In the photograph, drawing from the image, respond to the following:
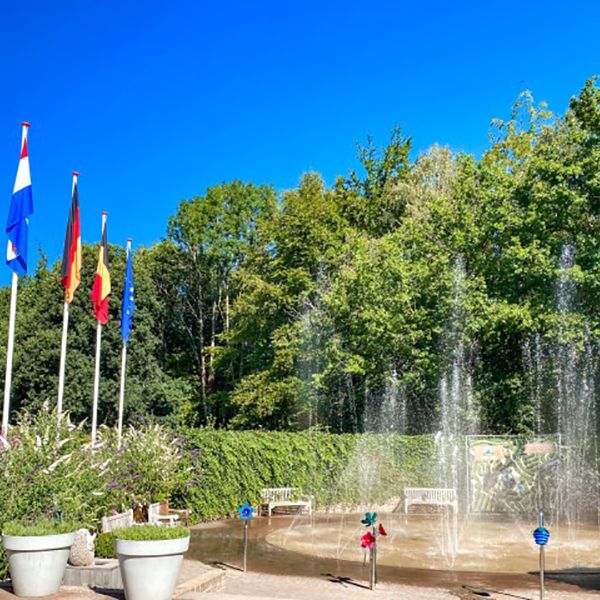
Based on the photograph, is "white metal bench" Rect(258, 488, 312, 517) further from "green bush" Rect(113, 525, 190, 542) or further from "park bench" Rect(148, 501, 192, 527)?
"green bush" Rect(113, 525, 190, 542)

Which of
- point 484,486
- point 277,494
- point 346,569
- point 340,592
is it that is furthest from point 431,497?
point 340,592

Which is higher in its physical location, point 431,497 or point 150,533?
point 150,533

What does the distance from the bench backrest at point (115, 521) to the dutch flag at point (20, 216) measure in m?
4.88

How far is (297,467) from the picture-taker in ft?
75.6

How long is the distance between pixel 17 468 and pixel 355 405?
22.1 m

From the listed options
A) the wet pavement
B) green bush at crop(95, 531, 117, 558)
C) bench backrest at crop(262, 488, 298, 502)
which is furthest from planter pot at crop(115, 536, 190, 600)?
bench backrest at crop(262, 488, 298, 502)

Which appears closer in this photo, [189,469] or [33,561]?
[33,561]

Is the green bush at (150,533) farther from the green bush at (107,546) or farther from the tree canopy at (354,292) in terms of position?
the tree canopy at (354,292)

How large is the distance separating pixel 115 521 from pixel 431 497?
39.0 feet

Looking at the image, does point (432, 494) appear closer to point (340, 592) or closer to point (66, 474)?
point (340, 592)

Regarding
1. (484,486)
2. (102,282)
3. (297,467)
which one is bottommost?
(484,486)

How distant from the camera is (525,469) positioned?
2236 centimetres

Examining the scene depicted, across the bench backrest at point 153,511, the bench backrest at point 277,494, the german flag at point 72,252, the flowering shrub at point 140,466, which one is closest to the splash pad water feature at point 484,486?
the bench backrest at point 277,494

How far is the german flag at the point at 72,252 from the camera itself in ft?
53.7
